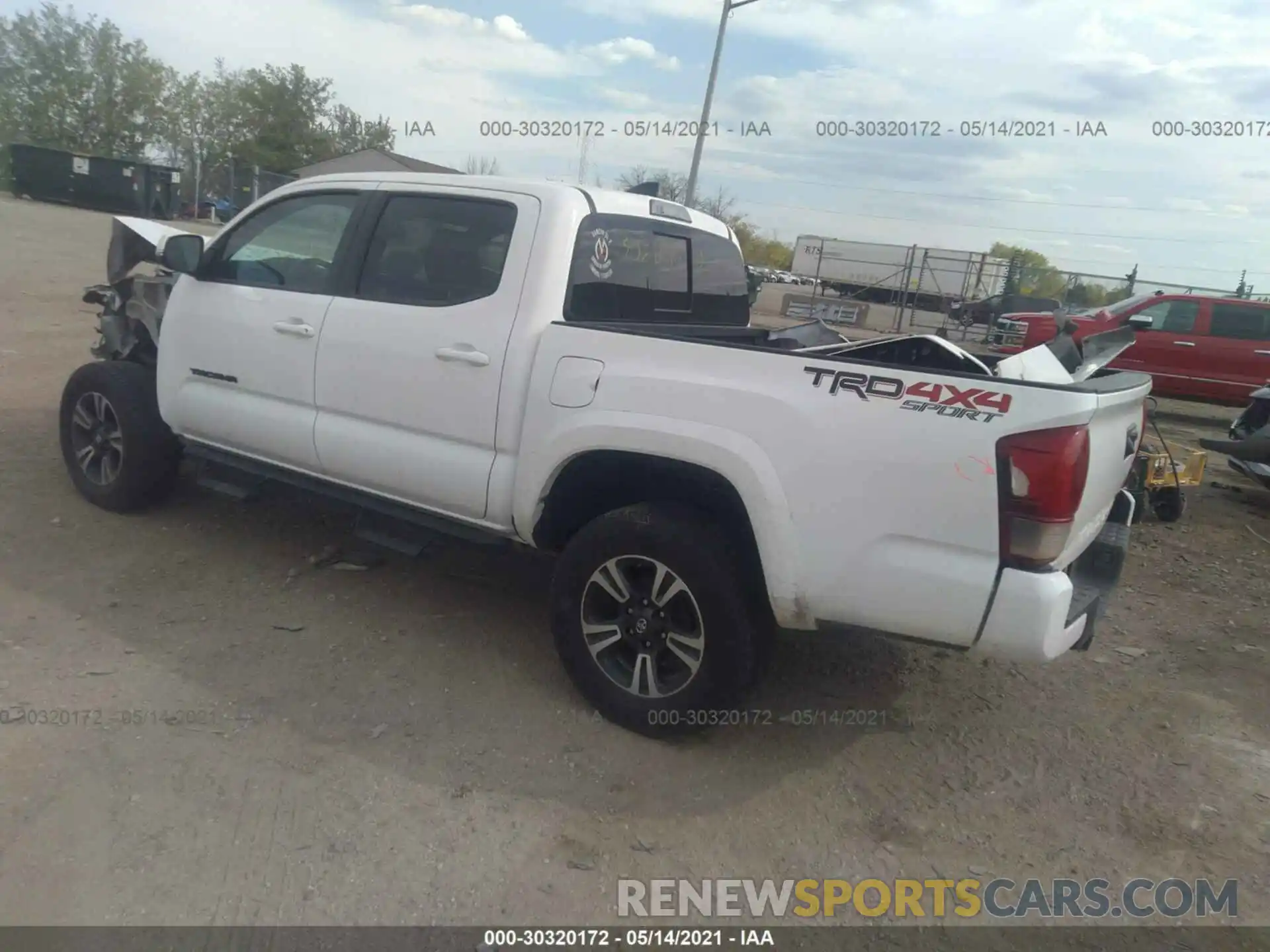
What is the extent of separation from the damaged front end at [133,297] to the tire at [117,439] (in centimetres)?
16

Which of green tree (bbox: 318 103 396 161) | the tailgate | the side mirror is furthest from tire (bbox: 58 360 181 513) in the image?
green tree (bbox: 318 103 396 161)

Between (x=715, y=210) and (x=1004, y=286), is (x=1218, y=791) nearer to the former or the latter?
(x=1004, y=286)

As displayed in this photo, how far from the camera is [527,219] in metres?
3.50

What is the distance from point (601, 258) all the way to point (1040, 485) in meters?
1.92

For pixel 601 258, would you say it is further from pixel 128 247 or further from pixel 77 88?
pixel 77 88

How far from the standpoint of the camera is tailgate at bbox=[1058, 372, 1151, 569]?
2652 mm

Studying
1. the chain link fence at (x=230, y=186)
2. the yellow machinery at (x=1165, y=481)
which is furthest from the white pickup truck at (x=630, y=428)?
the chain link fence at (x=230, y=186)

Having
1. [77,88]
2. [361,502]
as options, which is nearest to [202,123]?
Answer: [77,88]

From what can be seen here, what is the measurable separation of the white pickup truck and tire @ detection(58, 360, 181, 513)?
21mm

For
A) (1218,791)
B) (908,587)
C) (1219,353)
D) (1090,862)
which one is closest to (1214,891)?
(1090,862)

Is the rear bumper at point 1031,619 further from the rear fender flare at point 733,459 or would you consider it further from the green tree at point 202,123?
the green tree at point 202,123

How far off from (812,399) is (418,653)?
6.66 ft

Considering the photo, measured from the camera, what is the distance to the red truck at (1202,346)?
12555 millimetres

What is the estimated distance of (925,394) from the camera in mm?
2621
